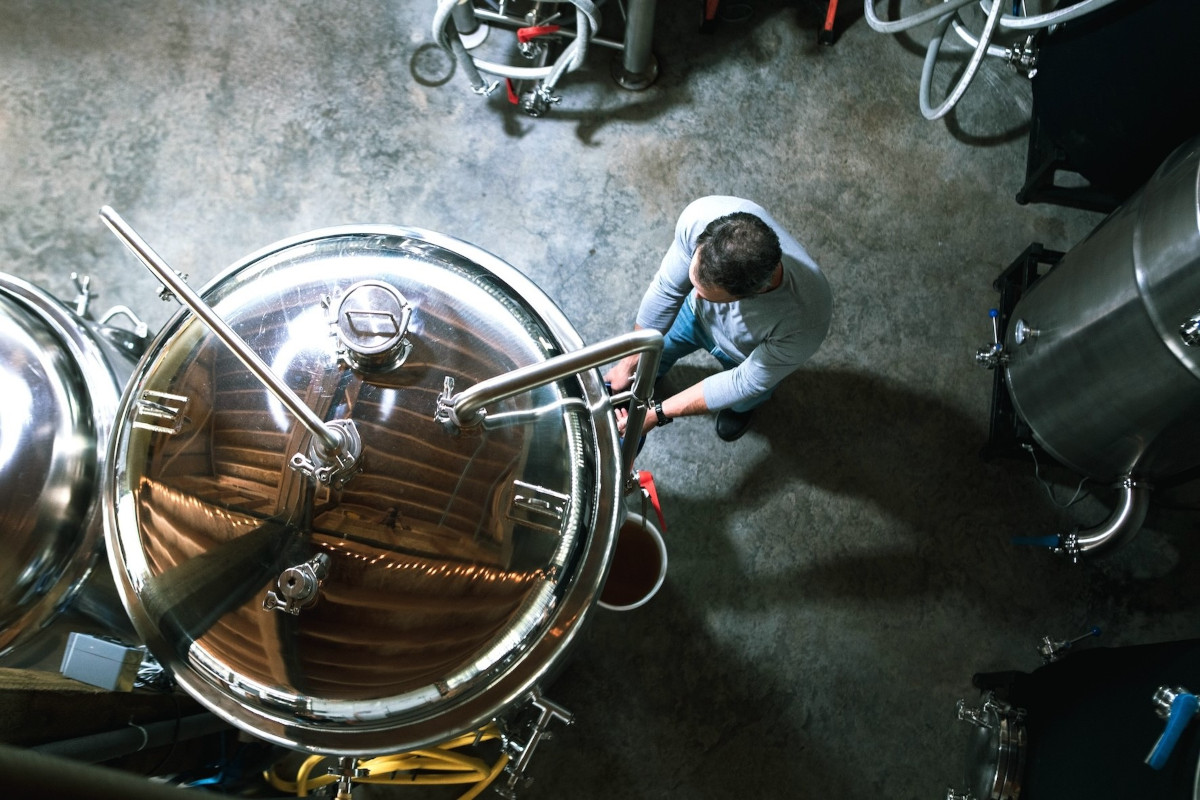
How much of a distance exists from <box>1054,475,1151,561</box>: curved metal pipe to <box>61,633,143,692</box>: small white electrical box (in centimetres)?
297

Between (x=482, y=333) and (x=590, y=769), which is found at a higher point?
(x=482, y=333)

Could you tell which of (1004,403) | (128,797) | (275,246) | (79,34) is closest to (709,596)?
(1004,403)

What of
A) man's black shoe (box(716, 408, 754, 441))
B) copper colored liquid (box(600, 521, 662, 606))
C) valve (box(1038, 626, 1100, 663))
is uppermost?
man's black shoe (box(716, 408, 754, 441))

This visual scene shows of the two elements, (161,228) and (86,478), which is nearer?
(86,478)

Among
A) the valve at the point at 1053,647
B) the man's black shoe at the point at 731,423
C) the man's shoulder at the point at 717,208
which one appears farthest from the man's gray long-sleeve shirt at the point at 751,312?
the valve at the point at 1053,647

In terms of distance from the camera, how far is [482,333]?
152 centimetres

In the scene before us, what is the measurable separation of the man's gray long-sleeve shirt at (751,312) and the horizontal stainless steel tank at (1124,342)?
0.82 meters

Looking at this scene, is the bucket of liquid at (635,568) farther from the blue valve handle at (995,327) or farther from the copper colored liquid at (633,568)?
the blue valve handle at (995,327)

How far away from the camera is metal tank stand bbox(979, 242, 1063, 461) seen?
2871mm

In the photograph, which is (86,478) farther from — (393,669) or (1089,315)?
(1089,315)

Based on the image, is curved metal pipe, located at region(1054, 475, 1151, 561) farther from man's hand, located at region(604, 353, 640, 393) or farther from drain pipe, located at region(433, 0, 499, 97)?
drain pipe, located at region(433, 0, 499, 97)

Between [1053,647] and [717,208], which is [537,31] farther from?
[1053,647]

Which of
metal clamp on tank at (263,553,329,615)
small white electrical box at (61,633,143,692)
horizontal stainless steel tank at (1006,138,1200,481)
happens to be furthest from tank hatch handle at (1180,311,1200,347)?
small white electrical box at (61,633,143,692)

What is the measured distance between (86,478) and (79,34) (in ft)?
8.48
